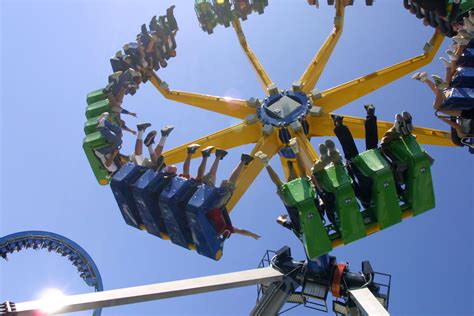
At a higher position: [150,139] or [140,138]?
[140,138]

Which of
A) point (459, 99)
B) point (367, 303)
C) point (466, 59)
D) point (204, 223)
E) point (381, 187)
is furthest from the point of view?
point (466, 59)

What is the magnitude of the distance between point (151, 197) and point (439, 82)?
5713mm

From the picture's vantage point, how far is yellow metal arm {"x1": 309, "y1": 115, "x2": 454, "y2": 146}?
39.8 feet

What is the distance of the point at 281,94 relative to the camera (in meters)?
13.8

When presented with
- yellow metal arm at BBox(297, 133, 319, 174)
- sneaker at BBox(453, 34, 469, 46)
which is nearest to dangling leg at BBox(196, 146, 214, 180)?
yellow metal arm at BBox(297, 133, 319, 174)

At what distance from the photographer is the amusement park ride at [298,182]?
32.5 feet

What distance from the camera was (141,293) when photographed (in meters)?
10.4

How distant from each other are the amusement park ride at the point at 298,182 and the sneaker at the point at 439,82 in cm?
11

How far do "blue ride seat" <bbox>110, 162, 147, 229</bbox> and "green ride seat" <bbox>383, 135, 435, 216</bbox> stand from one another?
476cm

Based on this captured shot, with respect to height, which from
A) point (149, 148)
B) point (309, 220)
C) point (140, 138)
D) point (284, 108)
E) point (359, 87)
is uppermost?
point (359, 87)

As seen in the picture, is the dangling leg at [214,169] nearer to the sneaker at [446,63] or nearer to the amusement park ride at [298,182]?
the amusement park ride at [298,182]

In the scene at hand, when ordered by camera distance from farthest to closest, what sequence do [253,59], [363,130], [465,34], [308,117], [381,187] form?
[253,59] < [308,117] < [363,130] < [465,34] < [381,187]

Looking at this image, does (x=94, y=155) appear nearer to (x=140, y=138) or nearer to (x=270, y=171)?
(x=140, y=138)

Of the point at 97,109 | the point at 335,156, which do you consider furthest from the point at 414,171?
the point at 97,109
